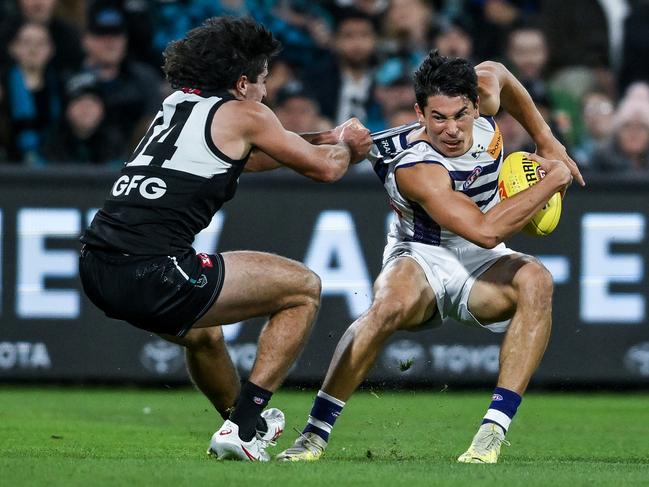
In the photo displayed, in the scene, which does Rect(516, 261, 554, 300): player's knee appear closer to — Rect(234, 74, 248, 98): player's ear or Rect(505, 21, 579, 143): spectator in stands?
Rect(234, 74, 248, 98): player's ear

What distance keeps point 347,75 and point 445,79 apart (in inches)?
230

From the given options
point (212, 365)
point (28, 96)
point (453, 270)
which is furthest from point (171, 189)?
point (28, 96)

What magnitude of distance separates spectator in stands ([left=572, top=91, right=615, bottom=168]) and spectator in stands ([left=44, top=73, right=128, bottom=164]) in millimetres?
4157

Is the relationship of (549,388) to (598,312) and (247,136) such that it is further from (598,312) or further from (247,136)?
(247,136)

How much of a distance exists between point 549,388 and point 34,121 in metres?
5.08

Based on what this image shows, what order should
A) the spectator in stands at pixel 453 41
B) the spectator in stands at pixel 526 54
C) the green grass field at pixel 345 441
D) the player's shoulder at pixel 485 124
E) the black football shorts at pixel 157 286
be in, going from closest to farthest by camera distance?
the green grass field at pixel 345 441
the black football shorts at pixel 157 286
the player's shoulder at pixel 485 124
the spectator in stands at pixel 526 54
the spectator in stands at pixel 453 41

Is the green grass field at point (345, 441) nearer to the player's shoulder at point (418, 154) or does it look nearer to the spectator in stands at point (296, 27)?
the player's shoulder at point (418, 154)

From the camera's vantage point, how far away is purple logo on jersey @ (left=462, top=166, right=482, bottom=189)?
768cm

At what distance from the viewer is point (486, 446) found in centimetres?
707

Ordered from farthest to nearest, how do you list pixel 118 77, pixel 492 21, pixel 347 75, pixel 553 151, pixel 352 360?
pixel 492 21, pixel 347 75, pixel 118 77, pixel 553 151, pixel 352 360

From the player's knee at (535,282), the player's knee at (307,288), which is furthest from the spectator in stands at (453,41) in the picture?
the player's knee at (307,288)

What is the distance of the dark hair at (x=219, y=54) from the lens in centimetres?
704

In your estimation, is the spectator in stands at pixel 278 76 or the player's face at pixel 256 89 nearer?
the player's face at pixel 256 89

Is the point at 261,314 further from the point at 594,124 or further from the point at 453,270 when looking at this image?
the point at 594,124
